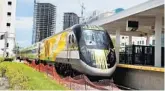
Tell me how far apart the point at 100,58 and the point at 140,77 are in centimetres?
223

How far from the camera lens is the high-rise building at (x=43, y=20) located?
72.9 m

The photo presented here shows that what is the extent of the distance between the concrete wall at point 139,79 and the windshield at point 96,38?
1995 millimetres

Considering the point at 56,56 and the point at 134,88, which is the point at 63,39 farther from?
the point at 134,88

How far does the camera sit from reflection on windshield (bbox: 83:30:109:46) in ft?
60.1

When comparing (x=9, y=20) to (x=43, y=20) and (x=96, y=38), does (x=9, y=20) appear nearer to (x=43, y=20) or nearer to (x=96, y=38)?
(x=43, y=20)

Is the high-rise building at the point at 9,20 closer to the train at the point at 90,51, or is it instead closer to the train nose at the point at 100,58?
the train at the point at 90,51

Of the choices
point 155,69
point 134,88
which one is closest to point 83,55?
point 134,88

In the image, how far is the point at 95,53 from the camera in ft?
57.9

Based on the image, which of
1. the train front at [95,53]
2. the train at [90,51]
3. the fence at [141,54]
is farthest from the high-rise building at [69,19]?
the train front at [95,53]

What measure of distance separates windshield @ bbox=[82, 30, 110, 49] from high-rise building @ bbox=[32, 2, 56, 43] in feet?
176

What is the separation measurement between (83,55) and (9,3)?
55.5 meters

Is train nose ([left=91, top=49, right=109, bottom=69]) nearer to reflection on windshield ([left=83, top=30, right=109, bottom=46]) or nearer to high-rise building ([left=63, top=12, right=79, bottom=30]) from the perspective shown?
reflection on windshield ([left=83, top=30, right=109, bottom=46])

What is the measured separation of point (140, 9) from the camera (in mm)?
17438

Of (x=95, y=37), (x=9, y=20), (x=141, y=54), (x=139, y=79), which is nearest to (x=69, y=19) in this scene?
(x=9, y=20)
